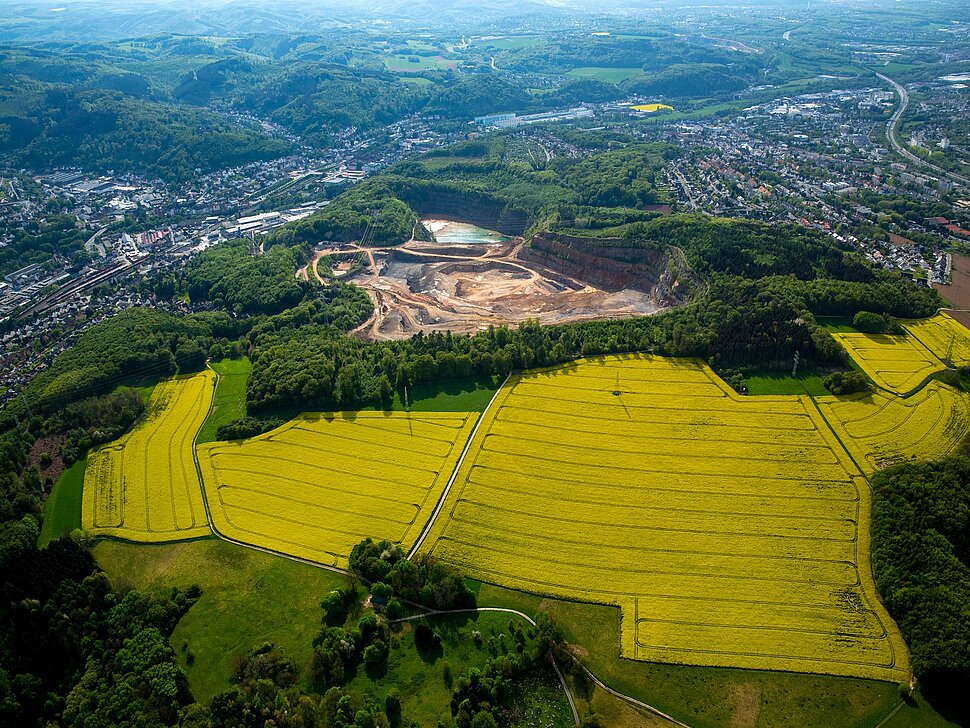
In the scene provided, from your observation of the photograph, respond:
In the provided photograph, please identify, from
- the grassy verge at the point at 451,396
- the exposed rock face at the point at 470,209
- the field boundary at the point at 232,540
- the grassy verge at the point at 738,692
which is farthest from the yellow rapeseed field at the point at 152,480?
the exposed rock face at the point at 470,209

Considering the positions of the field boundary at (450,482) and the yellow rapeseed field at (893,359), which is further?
the yellow rapeseed field at (893,359)

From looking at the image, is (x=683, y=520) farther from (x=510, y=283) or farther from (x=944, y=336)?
(x=510, y=283)

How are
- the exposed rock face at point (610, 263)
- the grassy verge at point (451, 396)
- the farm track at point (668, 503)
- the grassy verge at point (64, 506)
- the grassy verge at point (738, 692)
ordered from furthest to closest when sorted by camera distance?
the exposed rock face at point (610, 263) < the grassy verge at point (451, 396) < the grassy verge at point (64, 506) < the farm track at point (668, 503) < the grassy verge at point (738, 692)

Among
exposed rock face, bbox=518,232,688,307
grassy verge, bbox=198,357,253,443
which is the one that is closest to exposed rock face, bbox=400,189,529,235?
exposed rock face, bbox=518,232,688,307

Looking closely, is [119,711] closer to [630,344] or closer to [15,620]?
[15,620]

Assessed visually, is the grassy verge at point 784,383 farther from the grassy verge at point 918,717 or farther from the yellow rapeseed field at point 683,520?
the grassy verge at point 918,717
